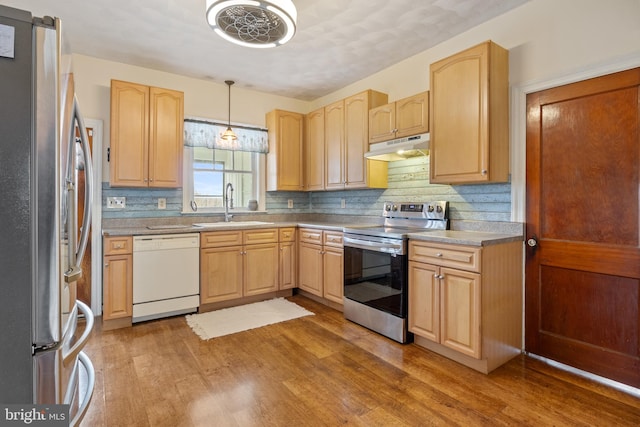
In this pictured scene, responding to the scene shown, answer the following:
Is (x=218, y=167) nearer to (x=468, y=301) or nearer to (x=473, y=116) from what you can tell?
(x=473, y=116)

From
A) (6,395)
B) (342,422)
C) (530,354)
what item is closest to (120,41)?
(6,395)

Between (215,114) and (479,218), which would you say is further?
(215,114)

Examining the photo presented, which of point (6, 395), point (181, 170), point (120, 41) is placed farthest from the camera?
point (181, 170)

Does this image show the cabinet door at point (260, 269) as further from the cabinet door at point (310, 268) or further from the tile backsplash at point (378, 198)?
the tile backsplash at point (378, 198)

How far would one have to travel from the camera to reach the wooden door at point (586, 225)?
81.7 inches

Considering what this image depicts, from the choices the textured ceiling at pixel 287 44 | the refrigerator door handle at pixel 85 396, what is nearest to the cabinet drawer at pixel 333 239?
the textured ceiling at pixel 287 44

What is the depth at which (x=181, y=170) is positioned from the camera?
363cm

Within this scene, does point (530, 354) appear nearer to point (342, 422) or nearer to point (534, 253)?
point (534, 253)

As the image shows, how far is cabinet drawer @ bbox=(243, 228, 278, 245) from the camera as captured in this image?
376 cm

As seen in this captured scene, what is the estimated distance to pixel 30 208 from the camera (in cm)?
85

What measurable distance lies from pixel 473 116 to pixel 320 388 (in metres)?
2.27

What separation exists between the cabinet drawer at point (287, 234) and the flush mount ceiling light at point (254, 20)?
2.17m

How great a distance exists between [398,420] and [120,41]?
380 cm

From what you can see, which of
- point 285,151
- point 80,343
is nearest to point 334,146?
point 285,151
